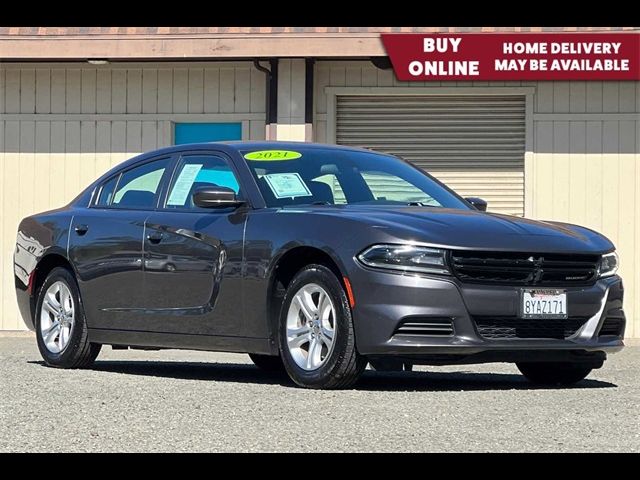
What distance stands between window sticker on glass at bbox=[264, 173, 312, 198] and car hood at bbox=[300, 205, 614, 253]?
1.34 ft

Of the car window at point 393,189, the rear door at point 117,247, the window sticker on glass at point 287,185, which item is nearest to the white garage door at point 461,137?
the rear door at point 117,247

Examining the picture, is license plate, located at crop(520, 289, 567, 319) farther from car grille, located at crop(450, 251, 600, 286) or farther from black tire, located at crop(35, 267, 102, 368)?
black tire, located at crop(35, 267, 102, 368)

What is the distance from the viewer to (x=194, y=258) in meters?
9.68

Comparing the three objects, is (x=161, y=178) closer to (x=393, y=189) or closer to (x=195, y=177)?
(x=195, y=177)

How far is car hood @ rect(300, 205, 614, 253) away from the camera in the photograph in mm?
8555

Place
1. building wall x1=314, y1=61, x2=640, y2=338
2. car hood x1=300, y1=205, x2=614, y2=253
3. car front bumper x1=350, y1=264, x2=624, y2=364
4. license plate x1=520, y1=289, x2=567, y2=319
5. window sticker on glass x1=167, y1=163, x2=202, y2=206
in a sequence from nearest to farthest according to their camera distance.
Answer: car front bumper x1=350, y1=264, x2=624, y2=364 < car hood x1=300, y1=205, x2=614, y2=253 < license plate x1=520, y1=289, x2=567, y2=319 < window sticker on glass x1=167, y1=163, x2=202, y2=206 < building wall x1=314, y1=61, x2=640, y2=338

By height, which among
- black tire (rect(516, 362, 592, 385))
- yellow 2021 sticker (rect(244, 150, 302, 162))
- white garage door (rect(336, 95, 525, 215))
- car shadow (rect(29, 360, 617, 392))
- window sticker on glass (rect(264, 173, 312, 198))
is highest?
white garage door (rect(336, 95, 525, 215))

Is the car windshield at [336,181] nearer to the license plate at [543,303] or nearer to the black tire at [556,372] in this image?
the black tire at [556,372]

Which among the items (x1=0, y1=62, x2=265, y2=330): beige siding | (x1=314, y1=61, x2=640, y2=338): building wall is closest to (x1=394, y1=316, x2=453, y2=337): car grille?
(x1=314, y1=61, x2=640, y2=338): building wall

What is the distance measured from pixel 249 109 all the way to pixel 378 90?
1.66 meters

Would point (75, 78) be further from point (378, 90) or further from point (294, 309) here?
point (294, 309)

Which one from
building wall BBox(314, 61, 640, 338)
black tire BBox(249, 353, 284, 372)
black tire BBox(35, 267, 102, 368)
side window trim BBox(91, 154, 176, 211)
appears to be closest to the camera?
side window trim BBox(91, 154, 176, 211)

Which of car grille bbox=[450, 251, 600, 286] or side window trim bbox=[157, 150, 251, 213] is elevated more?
side window trim bbox=[157, 150, 251, 213]
